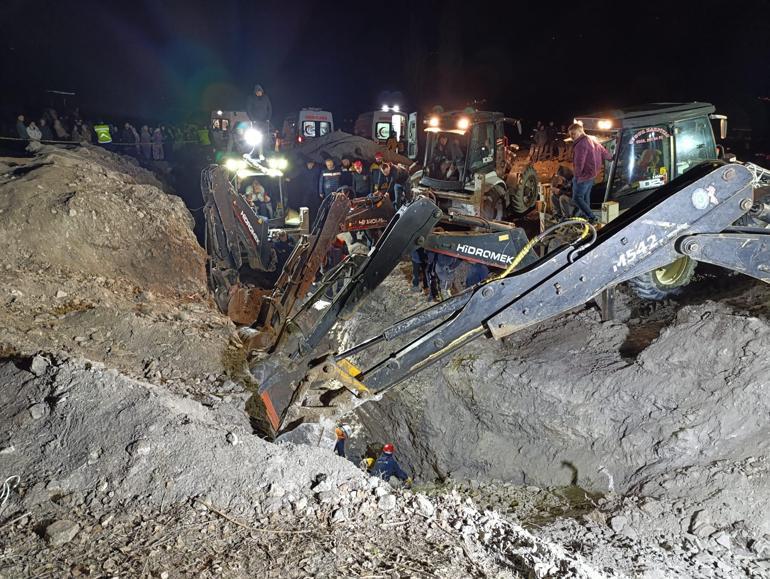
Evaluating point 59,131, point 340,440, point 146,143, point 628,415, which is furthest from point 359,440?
Answer: point 146,143

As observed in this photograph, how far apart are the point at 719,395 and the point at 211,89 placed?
36550mm

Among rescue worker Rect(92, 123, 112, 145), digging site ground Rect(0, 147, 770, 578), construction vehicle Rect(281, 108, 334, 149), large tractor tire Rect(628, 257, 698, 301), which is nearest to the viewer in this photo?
digging site ground Rect(0, 147, 770, 578)

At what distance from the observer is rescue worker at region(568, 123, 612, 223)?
316 inches

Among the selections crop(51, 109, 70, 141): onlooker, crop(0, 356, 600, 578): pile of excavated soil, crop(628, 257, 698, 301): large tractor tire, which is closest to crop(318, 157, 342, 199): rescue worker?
crop(628, 257, 698, 301): large tractor tire

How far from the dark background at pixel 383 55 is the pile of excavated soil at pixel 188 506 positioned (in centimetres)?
1946

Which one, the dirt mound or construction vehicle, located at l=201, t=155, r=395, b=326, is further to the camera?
the dirt mound

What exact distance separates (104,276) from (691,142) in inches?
319

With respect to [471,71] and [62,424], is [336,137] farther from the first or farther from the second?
[471,71]

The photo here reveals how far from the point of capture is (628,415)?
5707mm

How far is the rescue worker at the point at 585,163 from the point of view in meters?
8.04

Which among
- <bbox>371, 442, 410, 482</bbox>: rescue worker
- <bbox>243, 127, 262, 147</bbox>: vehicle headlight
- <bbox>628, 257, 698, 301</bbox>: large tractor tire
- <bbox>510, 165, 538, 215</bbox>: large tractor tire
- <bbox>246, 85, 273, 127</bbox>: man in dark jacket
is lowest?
<bbox>371, 442, 410, 482</bbox>: rescue worker

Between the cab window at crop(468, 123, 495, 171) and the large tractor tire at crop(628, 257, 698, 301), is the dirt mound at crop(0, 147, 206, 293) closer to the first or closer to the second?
the cab window at crop(468, 123, 495, 171)

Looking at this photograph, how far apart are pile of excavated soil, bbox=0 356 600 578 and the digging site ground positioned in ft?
0.04

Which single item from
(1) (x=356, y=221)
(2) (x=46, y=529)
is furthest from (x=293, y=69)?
(2) (x=46, y=529)
